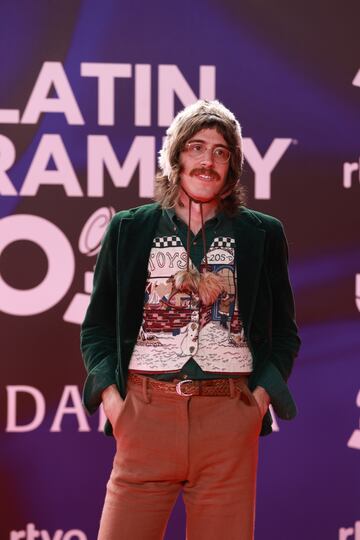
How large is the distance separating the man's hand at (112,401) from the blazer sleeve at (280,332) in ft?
1.27

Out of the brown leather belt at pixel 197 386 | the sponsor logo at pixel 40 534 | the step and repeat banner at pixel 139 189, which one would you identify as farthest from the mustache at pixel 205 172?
the sponsor logo at pixel 40 534

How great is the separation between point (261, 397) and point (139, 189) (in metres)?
1.21

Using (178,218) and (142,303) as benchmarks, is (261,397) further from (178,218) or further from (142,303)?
(178,218)

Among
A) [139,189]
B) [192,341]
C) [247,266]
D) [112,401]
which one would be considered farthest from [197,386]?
[139,189]

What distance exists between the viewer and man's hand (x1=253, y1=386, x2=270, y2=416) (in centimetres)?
203

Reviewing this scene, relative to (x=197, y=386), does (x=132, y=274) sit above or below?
above

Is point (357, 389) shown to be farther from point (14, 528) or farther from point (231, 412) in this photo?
point (14, 528)

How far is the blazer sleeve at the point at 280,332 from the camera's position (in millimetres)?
2061

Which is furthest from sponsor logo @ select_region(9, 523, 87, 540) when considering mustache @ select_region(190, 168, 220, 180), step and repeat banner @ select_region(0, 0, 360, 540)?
mustache @ select_region(190, 168, 220, 180)

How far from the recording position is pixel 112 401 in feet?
6.63

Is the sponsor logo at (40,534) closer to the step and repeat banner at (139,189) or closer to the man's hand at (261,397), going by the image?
the step and repeat banner at (139,189)

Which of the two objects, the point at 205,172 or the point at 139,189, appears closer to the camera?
the point at 205,172

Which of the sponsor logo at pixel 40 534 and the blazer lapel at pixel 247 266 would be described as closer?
the blazer lapel at pixel 247 266

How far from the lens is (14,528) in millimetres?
2998
